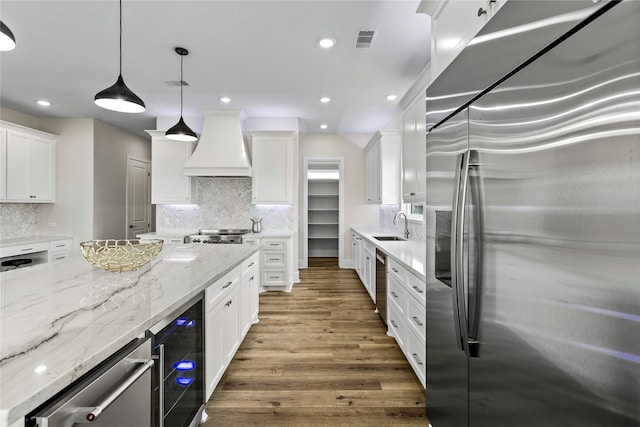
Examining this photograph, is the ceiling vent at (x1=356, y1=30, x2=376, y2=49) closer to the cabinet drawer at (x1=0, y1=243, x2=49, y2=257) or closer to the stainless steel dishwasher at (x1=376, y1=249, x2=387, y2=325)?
the stainless steel dishwasher at (x1=376, y1=249, x2=387, y2=325)

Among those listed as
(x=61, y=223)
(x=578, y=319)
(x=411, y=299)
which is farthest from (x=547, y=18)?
(x=61, y=223)

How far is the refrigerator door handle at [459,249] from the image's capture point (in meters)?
1.16

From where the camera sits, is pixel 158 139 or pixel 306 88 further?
pixel 158 139

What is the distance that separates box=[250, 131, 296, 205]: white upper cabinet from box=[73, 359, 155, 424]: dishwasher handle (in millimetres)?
3985

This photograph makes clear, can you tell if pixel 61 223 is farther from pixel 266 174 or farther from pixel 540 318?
pixel 540 318

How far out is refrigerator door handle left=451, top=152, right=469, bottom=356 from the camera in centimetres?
116

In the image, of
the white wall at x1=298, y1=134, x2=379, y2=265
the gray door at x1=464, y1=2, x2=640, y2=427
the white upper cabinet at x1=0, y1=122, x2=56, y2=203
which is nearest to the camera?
the gray door at x1=464, y1=2, x2=640, y2=427

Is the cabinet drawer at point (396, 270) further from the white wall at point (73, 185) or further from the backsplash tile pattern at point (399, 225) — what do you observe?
the white wall at point (73, 185)

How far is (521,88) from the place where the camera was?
91 centimetres

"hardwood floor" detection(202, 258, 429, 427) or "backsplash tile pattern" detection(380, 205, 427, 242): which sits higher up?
"backsplash tile pattern" detection(380, 205, 427, 242)

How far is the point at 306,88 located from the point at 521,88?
135 inches

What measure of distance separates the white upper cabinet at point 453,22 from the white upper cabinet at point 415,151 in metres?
1.02

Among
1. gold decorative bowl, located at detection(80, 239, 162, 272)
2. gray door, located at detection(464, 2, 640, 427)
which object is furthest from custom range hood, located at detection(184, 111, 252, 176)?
gray door, located at detection(464, 2, 640, 427)

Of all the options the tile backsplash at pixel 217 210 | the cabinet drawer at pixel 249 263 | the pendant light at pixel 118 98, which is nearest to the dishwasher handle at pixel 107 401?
the cabinet drawer at pixel 249 263
